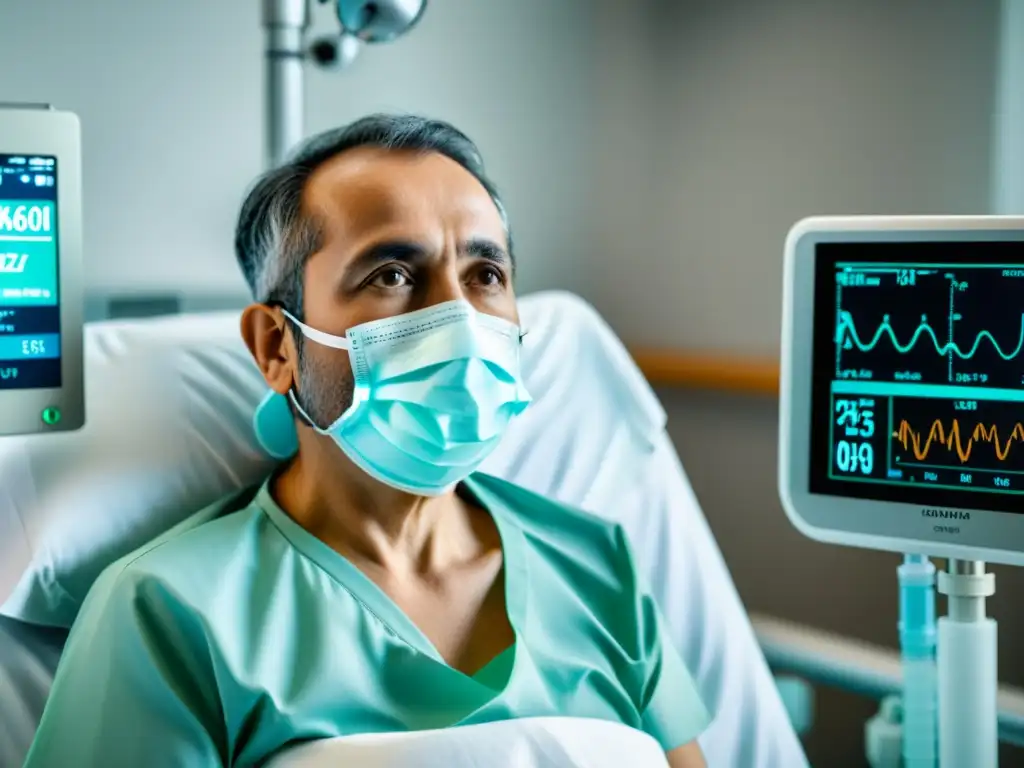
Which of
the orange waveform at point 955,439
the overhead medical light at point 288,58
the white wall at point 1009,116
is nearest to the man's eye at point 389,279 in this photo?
the overhead medical light at point 288,58

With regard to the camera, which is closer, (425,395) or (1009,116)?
(425,395)

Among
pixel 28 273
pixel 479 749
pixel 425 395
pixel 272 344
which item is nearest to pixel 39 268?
pixel 28 273

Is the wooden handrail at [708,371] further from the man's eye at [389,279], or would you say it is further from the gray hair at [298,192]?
the man's eye at [389,279]

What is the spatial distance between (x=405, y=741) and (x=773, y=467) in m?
1.30

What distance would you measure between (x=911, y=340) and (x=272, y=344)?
634 millimetres

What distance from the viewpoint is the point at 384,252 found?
3.73 ft

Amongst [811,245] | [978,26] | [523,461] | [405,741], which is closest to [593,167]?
[978,26]

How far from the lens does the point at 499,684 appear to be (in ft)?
3.72

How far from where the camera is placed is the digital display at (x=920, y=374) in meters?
1.11

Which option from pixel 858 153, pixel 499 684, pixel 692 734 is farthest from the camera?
pixel 858 153

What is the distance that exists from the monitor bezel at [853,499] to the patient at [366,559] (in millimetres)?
226

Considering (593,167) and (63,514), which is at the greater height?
(593,167)

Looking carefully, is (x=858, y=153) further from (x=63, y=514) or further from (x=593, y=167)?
(x=63, y=514)

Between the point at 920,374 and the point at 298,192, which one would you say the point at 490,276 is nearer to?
the point at 298,192
